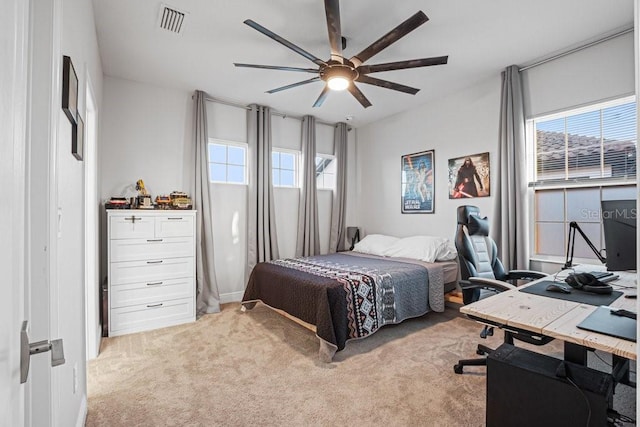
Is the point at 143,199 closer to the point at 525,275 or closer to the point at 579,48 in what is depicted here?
the point at 525,275

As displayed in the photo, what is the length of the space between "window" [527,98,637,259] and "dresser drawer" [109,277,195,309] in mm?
3867

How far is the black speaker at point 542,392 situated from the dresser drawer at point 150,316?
9.94ft

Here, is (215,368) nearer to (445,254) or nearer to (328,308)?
(328,308)

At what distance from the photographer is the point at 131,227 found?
321 cm

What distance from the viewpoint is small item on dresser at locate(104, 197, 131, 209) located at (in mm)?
3199

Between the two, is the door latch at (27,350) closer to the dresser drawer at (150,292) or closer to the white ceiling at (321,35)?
the white ceiling at (321,35)

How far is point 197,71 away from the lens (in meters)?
3.43

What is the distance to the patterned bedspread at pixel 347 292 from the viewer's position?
8.57 ft

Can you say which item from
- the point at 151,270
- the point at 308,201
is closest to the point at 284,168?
the point at 308,201

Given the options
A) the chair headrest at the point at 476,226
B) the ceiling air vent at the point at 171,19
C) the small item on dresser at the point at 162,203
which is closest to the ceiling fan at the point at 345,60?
the ceiling air vent at the point at 171,19

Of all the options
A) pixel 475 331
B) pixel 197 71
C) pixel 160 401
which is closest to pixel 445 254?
pixel 475 331

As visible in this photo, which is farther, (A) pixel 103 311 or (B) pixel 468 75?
(B) pixel 468 75

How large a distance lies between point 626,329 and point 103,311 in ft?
12.8

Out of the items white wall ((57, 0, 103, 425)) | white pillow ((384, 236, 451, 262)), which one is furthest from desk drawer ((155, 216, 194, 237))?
white pillow ((384, 236, 451, 262))
